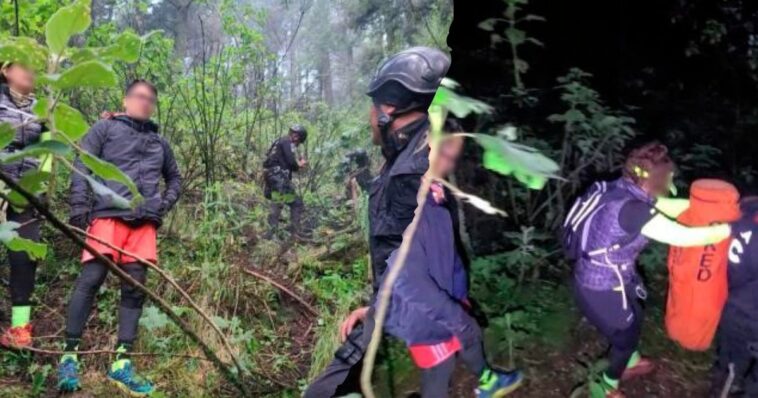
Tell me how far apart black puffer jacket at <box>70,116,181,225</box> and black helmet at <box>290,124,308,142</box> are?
0.79 meters

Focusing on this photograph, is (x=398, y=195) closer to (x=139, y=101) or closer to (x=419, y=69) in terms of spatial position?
(x=419, y=69)

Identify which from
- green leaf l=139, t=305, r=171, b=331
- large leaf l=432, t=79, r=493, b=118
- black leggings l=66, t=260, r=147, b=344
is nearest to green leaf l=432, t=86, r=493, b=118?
large leaf l=432, t=79, r=493, b=118

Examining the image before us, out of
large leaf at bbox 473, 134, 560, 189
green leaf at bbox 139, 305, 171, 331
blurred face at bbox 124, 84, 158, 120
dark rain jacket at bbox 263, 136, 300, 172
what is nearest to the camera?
large leaf at bbox 473, 134, 560, 189

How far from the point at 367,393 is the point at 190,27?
4.30 m

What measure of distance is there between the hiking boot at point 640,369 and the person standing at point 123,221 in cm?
284

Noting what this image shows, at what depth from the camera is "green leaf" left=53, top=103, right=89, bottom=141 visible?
34.6 inches

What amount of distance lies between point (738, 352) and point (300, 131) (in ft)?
11.9

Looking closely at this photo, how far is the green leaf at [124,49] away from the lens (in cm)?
81

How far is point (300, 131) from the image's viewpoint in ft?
13.8

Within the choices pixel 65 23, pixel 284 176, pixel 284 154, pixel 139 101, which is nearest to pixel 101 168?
pixel 65 23

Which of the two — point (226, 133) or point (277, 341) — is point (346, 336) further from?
point (226, 133)

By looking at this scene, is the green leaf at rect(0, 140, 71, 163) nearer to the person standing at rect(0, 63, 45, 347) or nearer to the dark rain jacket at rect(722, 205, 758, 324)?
the dark rain jacket at rect(722, 205, 758, 324)

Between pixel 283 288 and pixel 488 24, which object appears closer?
pixel 488 24

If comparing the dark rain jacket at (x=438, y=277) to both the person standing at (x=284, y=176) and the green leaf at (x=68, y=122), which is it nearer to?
the green leaf at (x=68, y=122)
